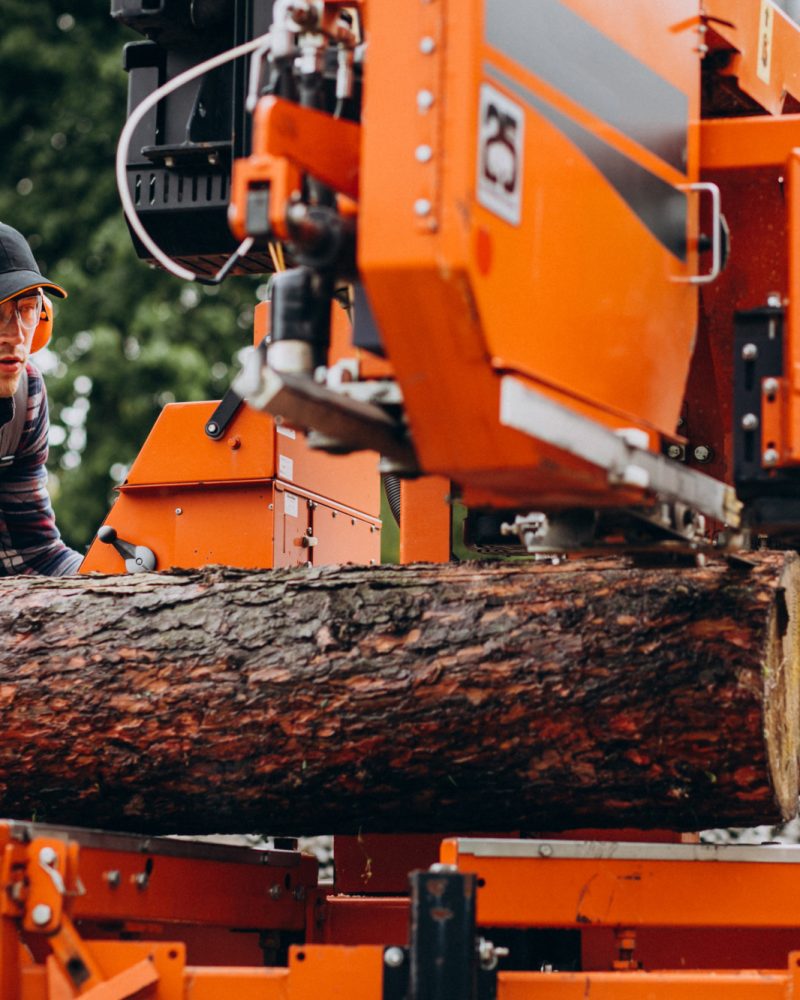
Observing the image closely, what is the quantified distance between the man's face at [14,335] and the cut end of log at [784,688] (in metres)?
2.48

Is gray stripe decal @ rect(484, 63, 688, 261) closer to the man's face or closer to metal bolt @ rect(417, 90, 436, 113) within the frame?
metal bolt @ rect(417, 90, 436, 113)

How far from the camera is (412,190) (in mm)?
2734

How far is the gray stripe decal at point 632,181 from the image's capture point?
2.91 meters

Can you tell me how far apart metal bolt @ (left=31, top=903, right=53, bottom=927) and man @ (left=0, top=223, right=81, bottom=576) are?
6.41 ft

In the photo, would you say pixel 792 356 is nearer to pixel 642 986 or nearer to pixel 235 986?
pixel 642 986

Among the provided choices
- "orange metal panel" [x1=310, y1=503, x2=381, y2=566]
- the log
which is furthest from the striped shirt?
the log

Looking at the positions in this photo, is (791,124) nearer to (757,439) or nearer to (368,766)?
(757,439)

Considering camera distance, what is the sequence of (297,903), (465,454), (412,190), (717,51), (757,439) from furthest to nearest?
(297,903) < (717,51) < (757,439) < (465,454) < (412,190)

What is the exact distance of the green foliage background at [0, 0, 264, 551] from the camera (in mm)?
12648

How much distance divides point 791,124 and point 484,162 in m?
1.11

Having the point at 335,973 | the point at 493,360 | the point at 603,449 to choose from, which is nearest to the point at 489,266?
the point at 493,360

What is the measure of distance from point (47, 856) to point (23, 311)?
2.18 meters

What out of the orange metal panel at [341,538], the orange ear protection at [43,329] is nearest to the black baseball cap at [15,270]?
the orange ear protection at [43,329]

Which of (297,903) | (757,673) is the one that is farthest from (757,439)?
(297,903)
